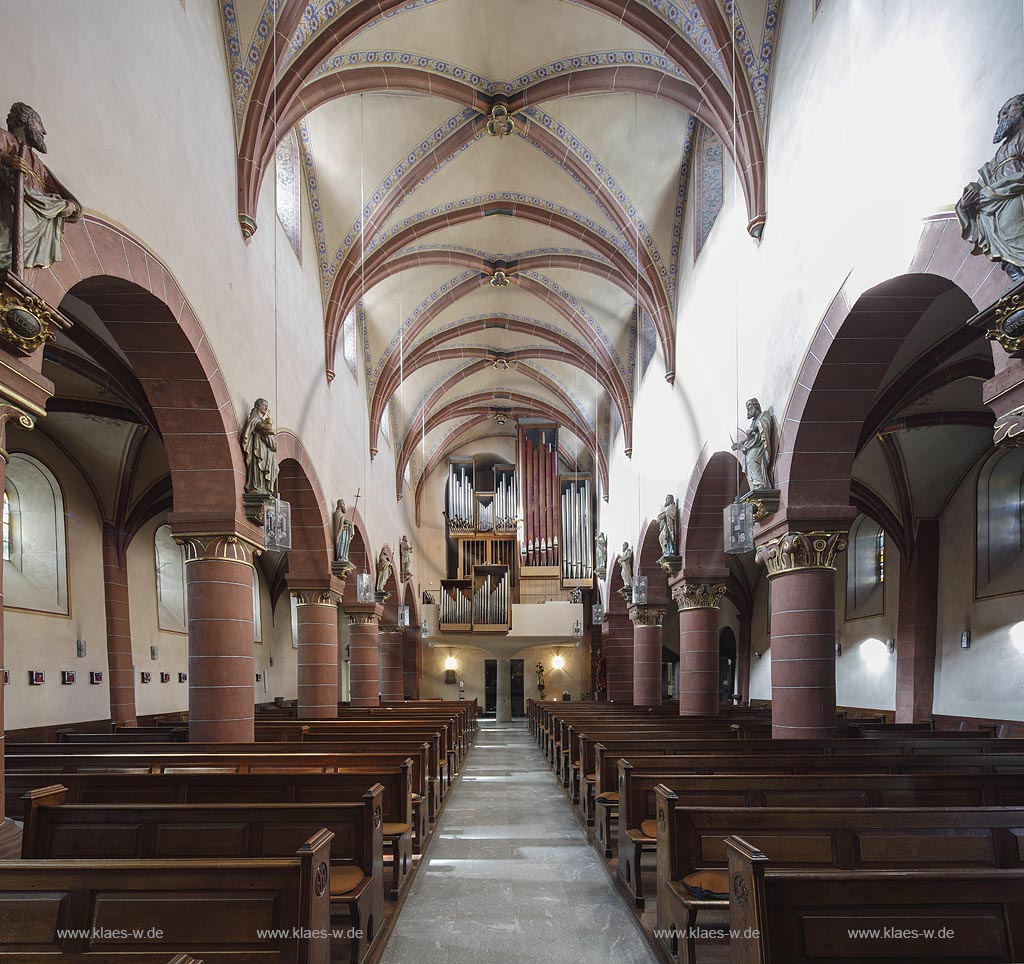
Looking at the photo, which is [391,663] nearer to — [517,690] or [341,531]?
[517,690]

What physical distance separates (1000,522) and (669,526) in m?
5.71

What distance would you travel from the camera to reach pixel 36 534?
14.4m

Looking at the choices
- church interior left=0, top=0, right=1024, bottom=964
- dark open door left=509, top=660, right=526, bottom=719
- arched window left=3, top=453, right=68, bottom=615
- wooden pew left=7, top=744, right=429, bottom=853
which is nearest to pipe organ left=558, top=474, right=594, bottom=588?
dark open door left=509, top=660, right=526, bottom=719

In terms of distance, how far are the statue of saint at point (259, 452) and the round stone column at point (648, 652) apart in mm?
10514

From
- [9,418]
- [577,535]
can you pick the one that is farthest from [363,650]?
[9,418]

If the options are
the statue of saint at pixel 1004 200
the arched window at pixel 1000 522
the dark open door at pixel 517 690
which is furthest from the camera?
the dark open door at pixel 517 690

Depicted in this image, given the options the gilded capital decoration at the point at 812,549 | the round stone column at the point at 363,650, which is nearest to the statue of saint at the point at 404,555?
the round stone column at the point at 363,650

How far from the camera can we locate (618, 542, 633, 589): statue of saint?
66.8 feet

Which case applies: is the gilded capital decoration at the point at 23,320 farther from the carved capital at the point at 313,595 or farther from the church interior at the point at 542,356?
the carved capital at the point at 313,595

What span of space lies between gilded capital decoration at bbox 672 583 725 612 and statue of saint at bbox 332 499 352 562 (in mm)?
5887

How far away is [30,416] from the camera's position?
18.3ft

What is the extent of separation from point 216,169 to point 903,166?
7086 mm

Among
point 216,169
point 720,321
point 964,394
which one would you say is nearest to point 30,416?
point 216,169

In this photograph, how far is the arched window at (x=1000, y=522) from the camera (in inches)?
574
